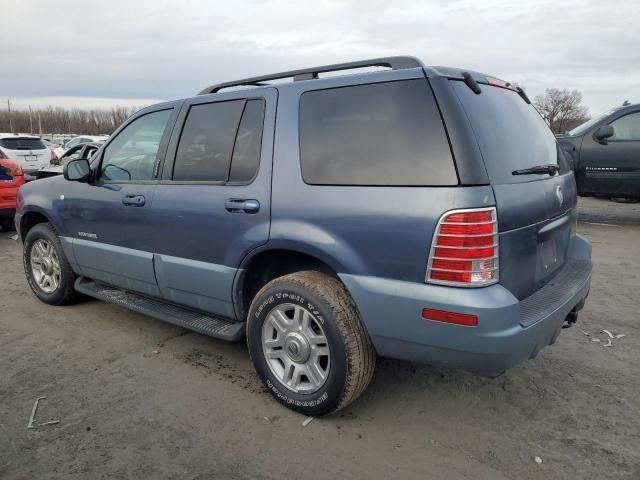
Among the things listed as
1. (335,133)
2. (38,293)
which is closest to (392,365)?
(335,133)

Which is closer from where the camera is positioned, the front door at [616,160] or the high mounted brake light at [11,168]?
the high mounted brake light at [11,168]

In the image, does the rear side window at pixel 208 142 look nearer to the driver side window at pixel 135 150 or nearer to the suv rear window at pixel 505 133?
the driver side window at pixel 135 150

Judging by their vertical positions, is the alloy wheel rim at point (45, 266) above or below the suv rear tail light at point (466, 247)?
below

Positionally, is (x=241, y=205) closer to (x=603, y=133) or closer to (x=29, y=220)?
(x=29, y=220)

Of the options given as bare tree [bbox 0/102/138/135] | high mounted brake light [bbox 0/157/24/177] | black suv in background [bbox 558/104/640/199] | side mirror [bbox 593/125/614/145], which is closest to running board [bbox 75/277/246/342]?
high mounted brake light [bbox 0/157/24/177]

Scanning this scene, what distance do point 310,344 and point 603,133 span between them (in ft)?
25.5

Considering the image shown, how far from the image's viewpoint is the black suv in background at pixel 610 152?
8492mm

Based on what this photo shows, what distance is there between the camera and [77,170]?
404 centimetres

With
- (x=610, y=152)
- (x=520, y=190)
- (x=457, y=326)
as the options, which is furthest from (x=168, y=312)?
(x=610, y=152)

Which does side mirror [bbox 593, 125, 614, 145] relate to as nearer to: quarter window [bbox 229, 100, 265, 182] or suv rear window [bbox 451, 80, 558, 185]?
suv rear window [bbox 451, 80, 558, 185]

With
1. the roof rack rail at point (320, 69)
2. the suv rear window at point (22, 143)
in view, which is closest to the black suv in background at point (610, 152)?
the roof rack rail at point (320, 69)

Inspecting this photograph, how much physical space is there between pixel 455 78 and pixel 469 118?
10.6 inches

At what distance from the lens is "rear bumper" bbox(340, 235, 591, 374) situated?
2305mm

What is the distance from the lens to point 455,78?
258 centimetres
